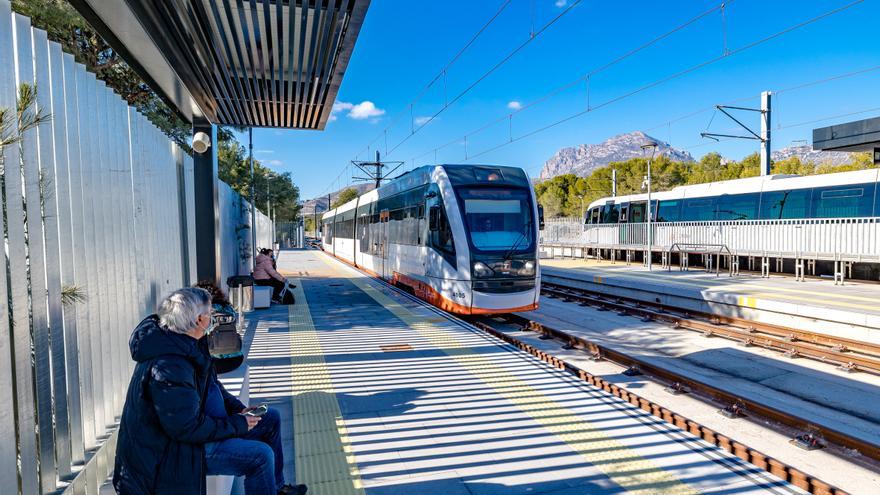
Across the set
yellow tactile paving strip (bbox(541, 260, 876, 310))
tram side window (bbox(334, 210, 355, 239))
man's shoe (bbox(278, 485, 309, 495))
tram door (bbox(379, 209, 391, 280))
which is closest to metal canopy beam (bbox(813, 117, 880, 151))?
yellow tactile paving strip (bbox(541, 260, 876, 310))

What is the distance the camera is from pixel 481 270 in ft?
33.0

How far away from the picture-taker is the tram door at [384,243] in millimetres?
16048

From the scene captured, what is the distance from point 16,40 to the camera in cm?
223

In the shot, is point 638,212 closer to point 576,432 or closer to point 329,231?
point 329,231

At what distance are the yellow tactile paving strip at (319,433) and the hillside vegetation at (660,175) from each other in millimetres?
39807

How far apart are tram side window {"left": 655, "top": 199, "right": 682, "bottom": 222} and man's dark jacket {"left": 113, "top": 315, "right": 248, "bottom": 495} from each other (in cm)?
2345

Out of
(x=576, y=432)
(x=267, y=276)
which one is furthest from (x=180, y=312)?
(x=267, y=276)

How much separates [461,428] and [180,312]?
9.74 ft

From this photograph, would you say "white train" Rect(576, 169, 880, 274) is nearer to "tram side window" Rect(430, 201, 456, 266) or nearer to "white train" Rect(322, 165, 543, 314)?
"white train" Rect(322, 165, 543, 314)

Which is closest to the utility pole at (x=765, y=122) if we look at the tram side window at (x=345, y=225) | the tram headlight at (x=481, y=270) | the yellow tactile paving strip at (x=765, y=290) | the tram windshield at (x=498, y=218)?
the yellow tactile paving strip at (x=765, y=290)

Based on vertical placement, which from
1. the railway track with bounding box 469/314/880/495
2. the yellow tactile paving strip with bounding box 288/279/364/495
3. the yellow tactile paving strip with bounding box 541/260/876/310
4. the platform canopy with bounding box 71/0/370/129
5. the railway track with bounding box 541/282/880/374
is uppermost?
the platform canopy with bounding box 71/0/370/129

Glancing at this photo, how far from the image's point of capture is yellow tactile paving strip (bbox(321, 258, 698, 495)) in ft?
12.4

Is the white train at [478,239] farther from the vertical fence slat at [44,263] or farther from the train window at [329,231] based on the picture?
the train window at [329,231]

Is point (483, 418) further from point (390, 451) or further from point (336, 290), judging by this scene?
point (336, 290)
